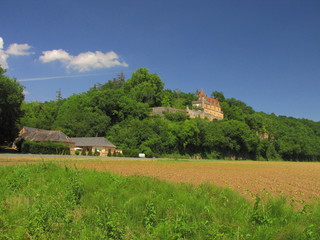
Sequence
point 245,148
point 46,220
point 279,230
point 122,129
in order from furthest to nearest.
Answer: point 245,148 → point 122,129 → point 46,220 → point 279,230

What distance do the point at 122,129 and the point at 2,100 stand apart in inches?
1326

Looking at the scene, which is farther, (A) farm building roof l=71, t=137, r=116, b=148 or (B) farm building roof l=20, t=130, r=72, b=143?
(A) farm building roof l=71, t=137, r=116, b=148

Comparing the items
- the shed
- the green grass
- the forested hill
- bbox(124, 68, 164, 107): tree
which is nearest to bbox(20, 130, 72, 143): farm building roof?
the shed

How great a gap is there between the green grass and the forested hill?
2056 inches

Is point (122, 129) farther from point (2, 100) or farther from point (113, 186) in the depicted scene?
point (113, 186)

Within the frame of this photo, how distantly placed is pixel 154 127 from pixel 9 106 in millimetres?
35311

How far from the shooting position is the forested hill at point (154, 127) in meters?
70.1

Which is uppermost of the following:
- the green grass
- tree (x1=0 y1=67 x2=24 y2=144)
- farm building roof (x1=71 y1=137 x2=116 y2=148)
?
tree (x1=0 y1=67 x2=24 y2=144)

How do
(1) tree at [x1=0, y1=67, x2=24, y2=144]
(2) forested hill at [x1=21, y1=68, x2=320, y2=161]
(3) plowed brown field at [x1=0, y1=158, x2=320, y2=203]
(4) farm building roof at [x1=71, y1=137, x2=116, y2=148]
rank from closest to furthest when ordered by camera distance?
(3) plowed brown field at [x1=0, y1=158, x2=320, y2=203], (1) tree at [x1=0, y1=67, x2=24, y2=144], (4) farm building roof at [x1=71, y1=137, x2=116, y2=148], (2) forested hill at [x1=21, y1=68, x2=320, y2=161]

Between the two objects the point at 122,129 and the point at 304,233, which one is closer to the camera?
the point at 304,233

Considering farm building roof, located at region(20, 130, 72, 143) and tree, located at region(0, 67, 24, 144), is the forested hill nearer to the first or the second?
farm building roof, located at region(20, 130, 72, 143)

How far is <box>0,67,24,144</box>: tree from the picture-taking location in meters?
42.1

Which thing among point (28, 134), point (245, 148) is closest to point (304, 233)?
point (28, 134)

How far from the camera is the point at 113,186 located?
996cm
